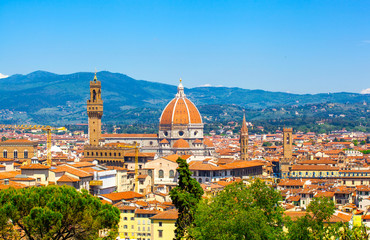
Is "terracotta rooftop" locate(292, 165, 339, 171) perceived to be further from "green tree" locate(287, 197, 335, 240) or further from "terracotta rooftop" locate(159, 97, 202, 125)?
"green tree" locate(287, 197, 335, 240)

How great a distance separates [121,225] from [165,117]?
6266 centimetres

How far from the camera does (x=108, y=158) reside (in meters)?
95.9

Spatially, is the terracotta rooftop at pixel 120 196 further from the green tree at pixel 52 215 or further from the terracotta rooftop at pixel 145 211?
the green tree at pixel 52 215

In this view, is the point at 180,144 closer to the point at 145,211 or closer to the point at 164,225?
the point at 145,211

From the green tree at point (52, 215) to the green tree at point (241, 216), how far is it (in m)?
4.83

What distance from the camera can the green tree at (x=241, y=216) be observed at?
114 feet

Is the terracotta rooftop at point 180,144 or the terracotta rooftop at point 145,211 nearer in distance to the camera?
the terracotta rooftop at point 145,211

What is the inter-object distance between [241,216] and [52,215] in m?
8.82

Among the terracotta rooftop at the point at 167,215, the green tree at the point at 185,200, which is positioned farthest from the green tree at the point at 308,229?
the terracotta rooftop at the point at 167,215

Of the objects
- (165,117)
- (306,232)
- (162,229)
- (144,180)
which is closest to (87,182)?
(144,180)

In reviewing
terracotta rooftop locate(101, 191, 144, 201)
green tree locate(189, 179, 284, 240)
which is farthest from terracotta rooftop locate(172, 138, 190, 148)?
green tree locate(189, 179, 284, 240)

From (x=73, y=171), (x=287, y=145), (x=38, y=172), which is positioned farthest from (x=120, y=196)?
(x=287, y=145)

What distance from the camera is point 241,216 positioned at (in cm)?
3475

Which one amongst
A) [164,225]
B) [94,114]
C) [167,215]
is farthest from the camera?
[94,114]
